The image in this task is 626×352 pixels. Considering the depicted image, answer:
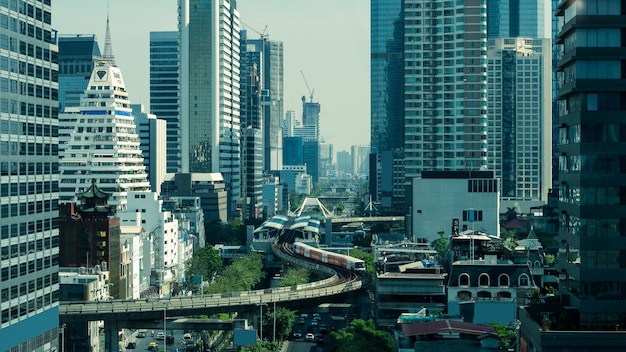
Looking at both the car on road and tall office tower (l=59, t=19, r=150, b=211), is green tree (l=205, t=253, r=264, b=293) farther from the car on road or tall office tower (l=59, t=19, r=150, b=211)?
tall office tower (l=59, t=19, r=150, b=211)

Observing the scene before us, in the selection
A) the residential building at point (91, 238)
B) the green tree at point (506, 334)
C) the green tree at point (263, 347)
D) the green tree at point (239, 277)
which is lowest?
the green tree at point (263, 347)

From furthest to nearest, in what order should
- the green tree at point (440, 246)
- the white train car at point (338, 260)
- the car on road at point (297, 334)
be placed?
the white train car at point (338, 260), the green tree at point (440, 246), the car on road at point (297, 334)

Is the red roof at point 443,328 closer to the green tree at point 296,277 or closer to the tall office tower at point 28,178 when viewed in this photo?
the tall office tower at point 28,178

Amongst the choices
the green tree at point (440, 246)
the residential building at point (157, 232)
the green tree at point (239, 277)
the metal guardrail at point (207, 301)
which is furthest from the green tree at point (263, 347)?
the residential building at point (157, 232)

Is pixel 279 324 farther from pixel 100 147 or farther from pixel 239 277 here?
pixel 100 147

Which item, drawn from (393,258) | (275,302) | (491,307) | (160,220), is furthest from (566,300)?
(160,220)

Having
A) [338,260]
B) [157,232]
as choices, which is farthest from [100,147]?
[338,260]

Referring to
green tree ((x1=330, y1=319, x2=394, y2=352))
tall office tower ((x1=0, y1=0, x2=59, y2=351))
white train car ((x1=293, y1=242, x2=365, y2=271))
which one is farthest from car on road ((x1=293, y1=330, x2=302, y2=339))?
tall office tower ((x1=0, y1=0, x2=59, y2=351))

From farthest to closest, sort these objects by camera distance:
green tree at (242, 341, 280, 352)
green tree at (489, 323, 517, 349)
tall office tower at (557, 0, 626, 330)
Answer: green tree at (242, 341, 280, 352) < green tree at (489, 323, 517, 349) < tall office tower at (557, 0, 626, 330)
